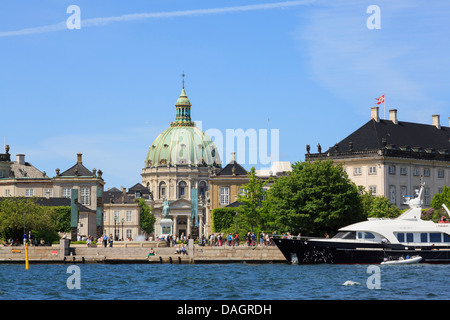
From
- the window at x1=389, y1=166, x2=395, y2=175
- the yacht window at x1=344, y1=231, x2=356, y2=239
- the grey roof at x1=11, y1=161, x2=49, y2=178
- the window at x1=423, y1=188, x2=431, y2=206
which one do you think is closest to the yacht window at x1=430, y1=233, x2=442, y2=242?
the yacht window at x1=344, y1=231, x2=356, y2=239

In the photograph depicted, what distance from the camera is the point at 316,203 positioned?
85.5 m

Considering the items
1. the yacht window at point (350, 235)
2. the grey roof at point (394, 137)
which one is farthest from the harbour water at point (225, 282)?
the grey roof at point (394, 137)

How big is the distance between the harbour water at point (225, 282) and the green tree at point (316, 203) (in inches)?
402

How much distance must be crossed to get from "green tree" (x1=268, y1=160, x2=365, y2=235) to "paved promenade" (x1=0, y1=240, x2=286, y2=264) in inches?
266

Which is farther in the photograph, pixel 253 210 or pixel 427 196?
pixel 427 196

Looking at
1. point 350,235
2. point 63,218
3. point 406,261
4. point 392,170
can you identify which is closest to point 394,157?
point 392,170

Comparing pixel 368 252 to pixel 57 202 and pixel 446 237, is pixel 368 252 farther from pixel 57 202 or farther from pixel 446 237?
pixel 57 202

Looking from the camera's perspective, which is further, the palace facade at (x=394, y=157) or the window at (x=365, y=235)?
the palace facade at (x=394, y=157)

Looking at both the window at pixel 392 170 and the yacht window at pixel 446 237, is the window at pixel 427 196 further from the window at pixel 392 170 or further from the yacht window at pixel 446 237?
the yacht window at pixel 446 237

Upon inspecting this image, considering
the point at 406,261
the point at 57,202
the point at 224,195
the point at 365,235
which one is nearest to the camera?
the point at 406,261

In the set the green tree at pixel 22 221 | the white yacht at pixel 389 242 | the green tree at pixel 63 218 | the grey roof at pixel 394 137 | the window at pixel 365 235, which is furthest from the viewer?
the grey roof at pixel 394 137

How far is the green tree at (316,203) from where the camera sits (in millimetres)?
85312

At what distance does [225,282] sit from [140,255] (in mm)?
25243
